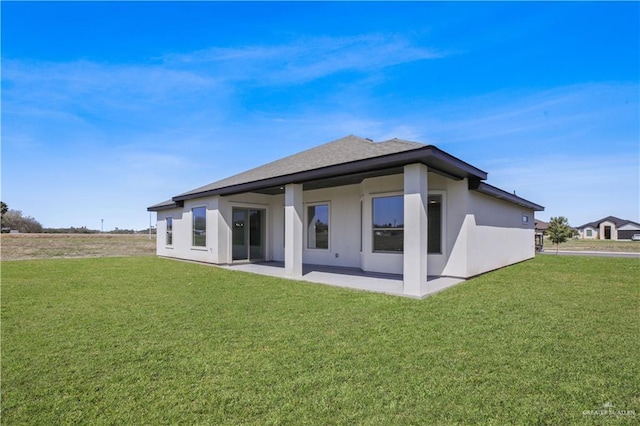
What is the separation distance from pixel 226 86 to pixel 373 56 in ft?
18.1

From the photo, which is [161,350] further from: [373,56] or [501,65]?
[501,65]

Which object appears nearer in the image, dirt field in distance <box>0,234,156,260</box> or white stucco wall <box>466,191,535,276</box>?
white stucco wall <box>466,191,535,276</box>

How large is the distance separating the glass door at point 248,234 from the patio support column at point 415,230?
27.4 ft

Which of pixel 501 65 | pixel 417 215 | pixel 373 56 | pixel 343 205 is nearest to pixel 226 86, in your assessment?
pixel 373 56

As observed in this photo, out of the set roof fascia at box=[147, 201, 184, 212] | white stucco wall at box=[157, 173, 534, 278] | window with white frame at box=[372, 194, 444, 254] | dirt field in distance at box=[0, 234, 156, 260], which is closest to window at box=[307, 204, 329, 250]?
white stucco wall at box=[157, 173, 534, 278]

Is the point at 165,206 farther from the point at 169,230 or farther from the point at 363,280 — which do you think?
the point at 363,280

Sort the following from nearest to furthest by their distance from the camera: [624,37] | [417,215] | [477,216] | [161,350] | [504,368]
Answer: [504,368] → [161,350] → [417,215] → [624,37] → [477,216]

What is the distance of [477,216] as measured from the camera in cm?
962

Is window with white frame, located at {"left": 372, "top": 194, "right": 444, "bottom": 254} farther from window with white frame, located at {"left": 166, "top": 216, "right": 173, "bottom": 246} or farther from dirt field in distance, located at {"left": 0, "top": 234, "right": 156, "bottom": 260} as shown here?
dirt field in distance, located at {"left": 0, "top": 234, "right": 156, "bottom": 260}

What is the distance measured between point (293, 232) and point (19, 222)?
5791cm

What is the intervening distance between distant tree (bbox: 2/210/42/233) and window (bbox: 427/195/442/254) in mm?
59162

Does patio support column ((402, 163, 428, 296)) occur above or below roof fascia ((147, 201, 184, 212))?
below

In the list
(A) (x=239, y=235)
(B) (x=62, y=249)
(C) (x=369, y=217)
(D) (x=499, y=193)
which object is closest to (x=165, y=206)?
(A) (x=239, y=235)

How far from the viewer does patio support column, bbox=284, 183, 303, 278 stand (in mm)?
9133
